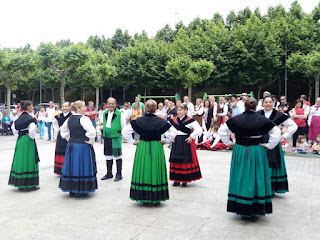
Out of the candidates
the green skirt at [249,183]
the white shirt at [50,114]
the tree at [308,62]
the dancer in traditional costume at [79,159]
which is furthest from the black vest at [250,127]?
the tree at [308,62]

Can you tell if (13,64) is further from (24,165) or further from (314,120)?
(314,120)

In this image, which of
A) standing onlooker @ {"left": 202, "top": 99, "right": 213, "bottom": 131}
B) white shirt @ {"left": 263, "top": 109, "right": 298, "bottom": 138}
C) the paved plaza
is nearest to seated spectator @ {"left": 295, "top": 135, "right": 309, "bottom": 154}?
standing onlooker @ {"left": 202, "top": 99, "right": 213, "bottom": 131}

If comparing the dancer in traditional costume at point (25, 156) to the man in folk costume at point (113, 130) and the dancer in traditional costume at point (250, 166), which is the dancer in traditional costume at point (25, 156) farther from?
the dancer in traditional costume at point (250, 166)

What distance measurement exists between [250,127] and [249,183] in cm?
79

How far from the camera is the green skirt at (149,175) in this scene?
5.50 m

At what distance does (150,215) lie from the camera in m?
5.16

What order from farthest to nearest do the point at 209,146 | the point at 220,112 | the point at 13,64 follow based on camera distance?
the point at 13,64 → the point at 220,112 → the point at 209,146

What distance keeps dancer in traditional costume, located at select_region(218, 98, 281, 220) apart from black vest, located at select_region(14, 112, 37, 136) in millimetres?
3923

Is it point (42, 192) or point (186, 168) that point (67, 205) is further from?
point (186, 168)

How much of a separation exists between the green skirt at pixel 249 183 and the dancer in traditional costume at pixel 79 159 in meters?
2.57

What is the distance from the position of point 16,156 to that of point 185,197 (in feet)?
11.0

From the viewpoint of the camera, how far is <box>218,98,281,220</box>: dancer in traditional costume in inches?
187

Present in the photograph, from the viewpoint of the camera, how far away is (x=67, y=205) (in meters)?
5.70

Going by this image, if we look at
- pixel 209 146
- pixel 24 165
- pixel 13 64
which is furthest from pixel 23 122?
pixel 13 64
